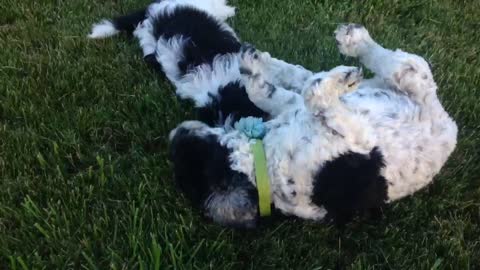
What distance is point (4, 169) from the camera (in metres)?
3.27

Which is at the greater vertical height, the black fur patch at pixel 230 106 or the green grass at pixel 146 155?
the black fur patch at pixel 230 106

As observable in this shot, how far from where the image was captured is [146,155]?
3.43m

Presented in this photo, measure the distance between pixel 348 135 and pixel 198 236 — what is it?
0.88 m

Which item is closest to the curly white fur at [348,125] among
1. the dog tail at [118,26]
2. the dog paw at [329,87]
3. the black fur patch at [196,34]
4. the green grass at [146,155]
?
the dog paw at [329,87]

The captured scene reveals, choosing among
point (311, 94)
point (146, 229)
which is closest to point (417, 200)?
point (311, 94)

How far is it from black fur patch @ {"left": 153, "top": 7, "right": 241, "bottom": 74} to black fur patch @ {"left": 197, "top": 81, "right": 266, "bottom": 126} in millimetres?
307

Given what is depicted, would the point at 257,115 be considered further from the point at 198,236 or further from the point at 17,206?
the point at 17,206

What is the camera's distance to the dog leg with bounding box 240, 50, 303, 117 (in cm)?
325

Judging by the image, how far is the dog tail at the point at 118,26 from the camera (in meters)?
4.30

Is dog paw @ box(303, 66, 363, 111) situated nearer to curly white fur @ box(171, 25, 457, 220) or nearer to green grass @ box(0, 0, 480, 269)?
curly white fur @ box(171, 25, 457, 220)

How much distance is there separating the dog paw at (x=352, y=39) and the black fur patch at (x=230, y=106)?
60 centimetres

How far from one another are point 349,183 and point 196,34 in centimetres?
159

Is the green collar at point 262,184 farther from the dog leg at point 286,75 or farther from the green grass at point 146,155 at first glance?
the dog leg at point 286,75

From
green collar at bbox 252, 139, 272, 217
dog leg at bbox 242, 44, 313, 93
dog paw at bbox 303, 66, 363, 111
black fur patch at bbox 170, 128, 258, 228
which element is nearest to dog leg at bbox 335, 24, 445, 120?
dog paw at bbox 303, 66, 363, 111
